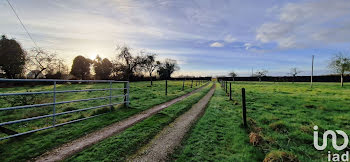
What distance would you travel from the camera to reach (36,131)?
15.4 feet

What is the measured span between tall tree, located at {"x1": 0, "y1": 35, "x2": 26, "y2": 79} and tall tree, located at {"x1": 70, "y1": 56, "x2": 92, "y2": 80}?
11.8m

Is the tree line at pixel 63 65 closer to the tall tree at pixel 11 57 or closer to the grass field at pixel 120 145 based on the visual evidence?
the tall tree at pixel 11 57

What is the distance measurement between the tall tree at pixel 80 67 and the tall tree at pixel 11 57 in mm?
11847

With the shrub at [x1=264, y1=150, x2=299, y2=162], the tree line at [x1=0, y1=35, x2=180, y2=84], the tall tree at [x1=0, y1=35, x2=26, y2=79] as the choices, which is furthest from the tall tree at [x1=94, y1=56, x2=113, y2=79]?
the shrub at [x1=264, y1=150, x2=299, y2=162]

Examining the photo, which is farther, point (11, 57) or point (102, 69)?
point (102, 69)

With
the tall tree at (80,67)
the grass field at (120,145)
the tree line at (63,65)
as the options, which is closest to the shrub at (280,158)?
the grass field at (120,145)

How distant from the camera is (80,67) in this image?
132 ft

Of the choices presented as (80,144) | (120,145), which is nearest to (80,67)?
(80,144)

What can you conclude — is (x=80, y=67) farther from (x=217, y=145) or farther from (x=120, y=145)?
(x=217, y=145)

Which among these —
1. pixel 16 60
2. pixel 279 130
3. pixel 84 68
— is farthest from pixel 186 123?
pixel 84 68

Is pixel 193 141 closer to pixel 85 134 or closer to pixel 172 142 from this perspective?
pixel 172 142

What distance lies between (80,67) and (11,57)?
1455 cm

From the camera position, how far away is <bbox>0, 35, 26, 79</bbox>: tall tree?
25884 millimetres

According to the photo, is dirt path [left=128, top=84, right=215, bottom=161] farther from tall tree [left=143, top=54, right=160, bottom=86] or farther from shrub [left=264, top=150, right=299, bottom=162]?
tall tree [left=143, top=54, right=160, bottom=86]
